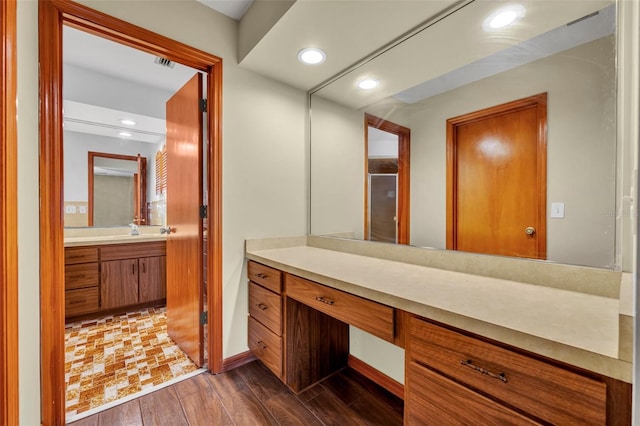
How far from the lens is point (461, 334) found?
81cm

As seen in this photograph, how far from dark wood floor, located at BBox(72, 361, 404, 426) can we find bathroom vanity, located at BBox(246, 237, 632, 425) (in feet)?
0.43

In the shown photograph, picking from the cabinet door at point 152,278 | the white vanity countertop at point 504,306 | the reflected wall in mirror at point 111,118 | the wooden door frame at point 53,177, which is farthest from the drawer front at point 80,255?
the white vanity countertop at point 504,306

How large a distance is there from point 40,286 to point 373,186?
6.10ft

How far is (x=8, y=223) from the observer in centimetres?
80

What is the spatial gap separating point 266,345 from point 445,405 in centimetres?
116

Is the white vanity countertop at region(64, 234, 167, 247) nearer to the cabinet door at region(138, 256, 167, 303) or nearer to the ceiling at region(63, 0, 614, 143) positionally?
the cabinet door at region(138, 256, 167, 303)

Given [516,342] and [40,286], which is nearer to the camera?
[516,342]

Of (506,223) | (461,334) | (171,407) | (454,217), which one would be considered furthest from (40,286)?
(506,223)

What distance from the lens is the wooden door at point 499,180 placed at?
1.12m

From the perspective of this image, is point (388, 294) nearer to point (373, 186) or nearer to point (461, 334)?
point (461, 334)

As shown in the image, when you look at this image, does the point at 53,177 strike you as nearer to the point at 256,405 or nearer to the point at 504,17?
the point at 256,405

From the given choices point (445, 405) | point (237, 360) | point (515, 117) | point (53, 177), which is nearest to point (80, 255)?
point (53, 177)

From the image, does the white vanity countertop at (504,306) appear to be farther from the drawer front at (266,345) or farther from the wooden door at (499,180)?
the drawer front at (266,345)

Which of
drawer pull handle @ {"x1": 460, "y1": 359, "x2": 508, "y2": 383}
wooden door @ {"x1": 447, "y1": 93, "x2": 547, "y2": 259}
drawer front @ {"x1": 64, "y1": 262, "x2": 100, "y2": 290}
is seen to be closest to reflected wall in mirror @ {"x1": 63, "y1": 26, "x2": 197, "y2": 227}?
drawer front @ {"x1": 64, "y1": 262, "x2": 100, "y2": 290}
